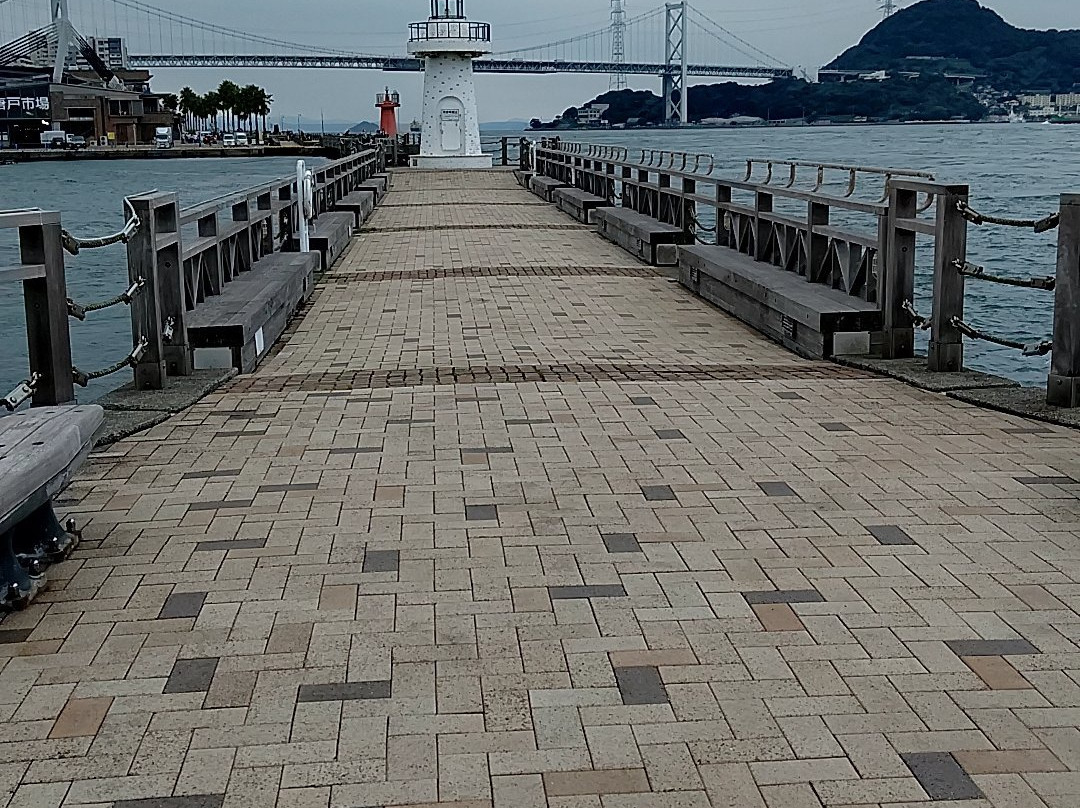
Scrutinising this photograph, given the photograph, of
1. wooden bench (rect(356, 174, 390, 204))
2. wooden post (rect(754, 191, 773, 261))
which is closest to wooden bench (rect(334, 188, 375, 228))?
wooden bench (rect(356, 174, 390, 204))

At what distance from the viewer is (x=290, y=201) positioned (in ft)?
44.7

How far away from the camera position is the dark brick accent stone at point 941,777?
2.88 m

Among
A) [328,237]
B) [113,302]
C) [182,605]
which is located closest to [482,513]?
[182,605]

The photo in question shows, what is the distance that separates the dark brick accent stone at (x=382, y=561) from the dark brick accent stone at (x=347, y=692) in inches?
35.1

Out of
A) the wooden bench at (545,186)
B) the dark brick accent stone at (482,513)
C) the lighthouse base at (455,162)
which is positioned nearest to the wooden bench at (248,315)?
the dark brick accent stone at (482,513)

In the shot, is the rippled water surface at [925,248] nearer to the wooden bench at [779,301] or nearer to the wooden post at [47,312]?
the wooden bench at [779,301]

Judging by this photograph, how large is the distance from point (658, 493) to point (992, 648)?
1.77 metres

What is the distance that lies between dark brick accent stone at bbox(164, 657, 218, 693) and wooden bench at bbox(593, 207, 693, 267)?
1107 cm

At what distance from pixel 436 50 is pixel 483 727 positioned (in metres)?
39.5

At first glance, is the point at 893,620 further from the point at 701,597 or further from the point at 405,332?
the point at 405,332

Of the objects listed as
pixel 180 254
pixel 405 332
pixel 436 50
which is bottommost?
pixel 405 332

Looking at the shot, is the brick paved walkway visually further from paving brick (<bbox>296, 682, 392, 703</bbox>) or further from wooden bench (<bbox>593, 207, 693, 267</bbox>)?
wooden bench (<bbox>593, 207, 693, 267</bbox>)

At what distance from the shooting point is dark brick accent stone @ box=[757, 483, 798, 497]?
205 inches

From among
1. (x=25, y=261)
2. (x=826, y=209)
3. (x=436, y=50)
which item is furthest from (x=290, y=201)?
(x=436, y=50)
